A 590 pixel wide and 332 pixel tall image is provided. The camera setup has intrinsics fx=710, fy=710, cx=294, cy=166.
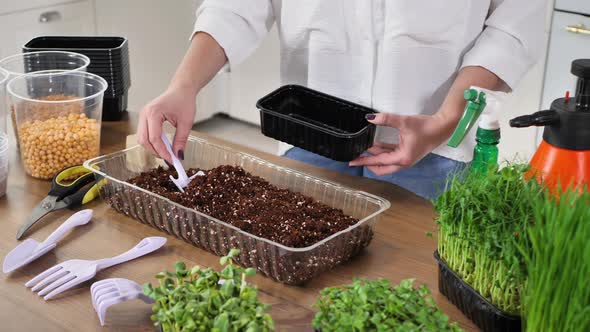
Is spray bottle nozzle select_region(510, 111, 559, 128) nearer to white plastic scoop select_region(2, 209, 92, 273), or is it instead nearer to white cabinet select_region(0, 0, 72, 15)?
white plastic scoop select_region(2, 209, 92, 273)

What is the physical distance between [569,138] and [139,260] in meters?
0.67

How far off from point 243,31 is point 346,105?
331 millimetres

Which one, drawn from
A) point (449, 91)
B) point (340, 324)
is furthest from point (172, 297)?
point (449, 91)

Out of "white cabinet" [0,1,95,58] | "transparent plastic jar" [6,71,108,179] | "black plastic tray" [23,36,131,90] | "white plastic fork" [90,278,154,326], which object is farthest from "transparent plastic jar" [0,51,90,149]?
"white cabinet" [0,1,95,58]

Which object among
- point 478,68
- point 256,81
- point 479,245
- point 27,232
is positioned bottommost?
point 256,81

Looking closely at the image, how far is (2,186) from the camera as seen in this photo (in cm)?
133

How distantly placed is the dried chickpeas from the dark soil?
8.2 inches

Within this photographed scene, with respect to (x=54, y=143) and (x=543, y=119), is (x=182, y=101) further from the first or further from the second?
(x=543, y=119)

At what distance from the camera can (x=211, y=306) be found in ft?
2.60

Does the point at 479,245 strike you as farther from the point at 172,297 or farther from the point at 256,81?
the point at 256,81

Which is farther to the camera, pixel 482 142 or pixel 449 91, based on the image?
pixel 449 91

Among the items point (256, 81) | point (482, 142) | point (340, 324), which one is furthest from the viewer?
point (256, 81)

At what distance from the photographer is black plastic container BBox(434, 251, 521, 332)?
888 millimetres

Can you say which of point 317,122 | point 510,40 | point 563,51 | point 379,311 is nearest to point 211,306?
point 379,311
